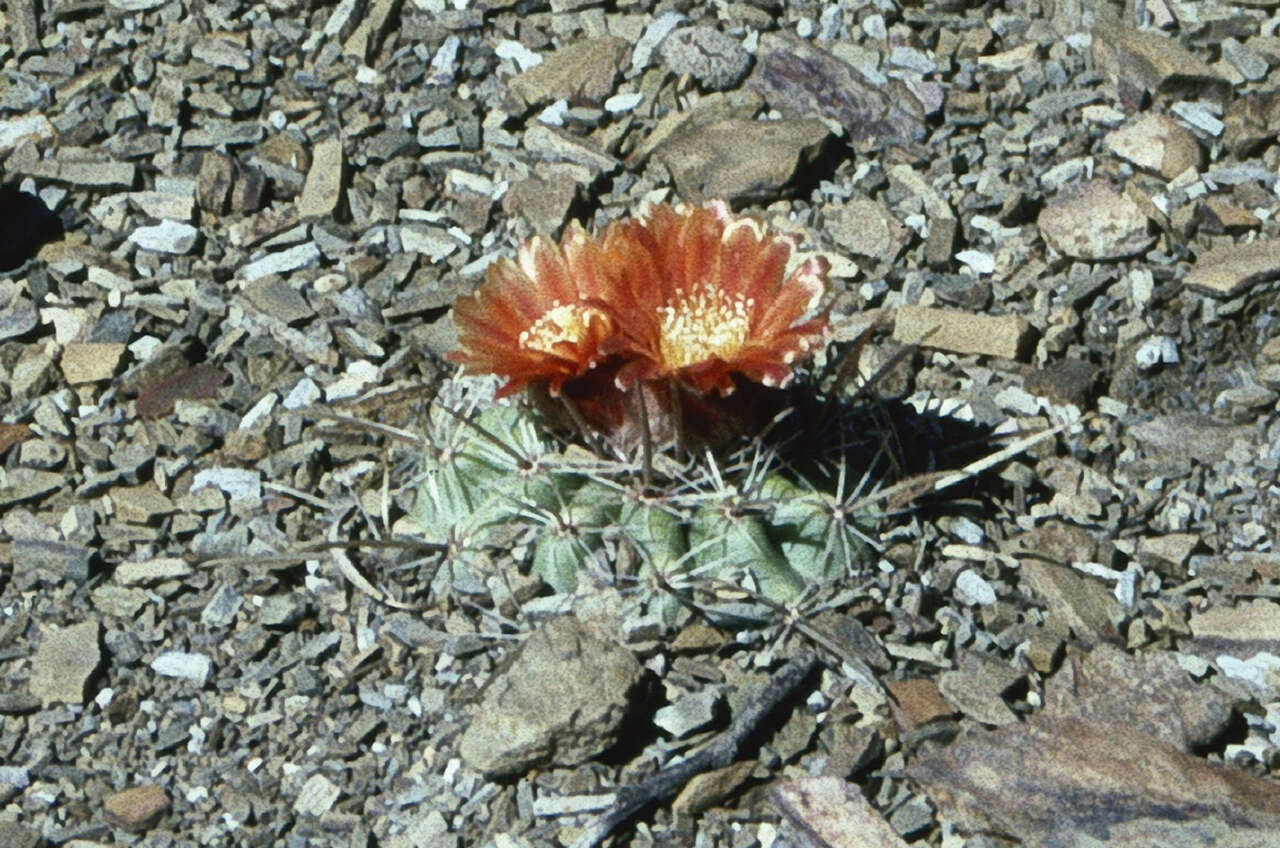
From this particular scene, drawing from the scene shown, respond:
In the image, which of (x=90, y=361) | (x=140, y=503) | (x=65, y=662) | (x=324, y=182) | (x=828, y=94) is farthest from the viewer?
(x=828, y=94)

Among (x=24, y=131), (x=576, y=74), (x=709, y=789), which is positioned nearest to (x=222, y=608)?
(x=709, y=789)

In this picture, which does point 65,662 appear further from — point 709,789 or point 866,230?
point 866,230

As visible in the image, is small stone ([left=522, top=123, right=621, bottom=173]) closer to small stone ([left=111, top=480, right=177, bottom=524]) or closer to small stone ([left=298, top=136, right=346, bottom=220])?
small stone ([left=298, top=136, right=346, bottom=220])

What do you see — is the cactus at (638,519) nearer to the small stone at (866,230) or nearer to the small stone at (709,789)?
the small stone at (709,789)

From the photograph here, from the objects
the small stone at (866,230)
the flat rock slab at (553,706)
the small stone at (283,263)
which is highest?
the small stone at (866,230)

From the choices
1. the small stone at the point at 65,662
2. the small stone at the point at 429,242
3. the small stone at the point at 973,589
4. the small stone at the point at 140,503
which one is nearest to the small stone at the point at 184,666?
the small stone at the point at 65,662

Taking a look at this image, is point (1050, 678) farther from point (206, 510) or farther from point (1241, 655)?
point (206, 510)

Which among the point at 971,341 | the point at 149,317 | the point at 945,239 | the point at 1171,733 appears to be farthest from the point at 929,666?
the point at 149,317
